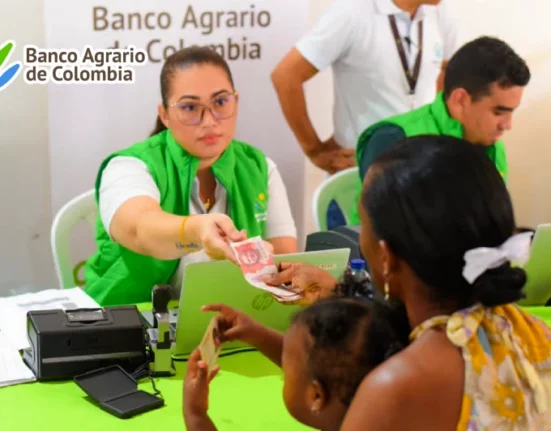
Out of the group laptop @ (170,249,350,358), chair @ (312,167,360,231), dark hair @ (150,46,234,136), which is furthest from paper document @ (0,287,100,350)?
chair @ (312,167,360,231)

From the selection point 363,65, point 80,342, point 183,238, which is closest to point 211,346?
point 80,342

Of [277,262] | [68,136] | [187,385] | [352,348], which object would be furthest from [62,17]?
[352,348]

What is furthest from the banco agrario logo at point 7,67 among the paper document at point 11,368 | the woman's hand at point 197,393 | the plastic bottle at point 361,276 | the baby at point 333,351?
the baby at point 333,351

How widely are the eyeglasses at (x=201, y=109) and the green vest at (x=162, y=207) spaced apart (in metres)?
0.09

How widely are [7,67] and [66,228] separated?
735 mm

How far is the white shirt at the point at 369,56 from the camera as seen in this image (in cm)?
372

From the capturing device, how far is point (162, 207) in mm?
2779

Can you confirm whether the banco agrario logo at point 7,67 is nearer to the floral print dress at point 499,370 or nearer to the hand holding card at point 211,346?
the hand holding card at point 211,346

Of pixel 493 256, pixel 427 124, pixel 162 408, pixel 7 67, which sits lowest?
pixel 162 408

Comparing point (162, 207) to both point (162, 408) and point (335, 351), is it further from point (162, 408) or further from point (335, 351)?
point (335, 351)

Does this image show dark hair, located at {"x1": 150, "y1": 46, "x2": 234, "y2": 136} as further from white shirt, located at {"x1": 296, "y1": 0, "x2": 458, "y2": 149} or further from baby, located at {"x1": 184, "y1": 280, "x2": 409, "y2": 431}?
baby, located at {"x1": 184, "y1": 280, "x2": 409, "y2": 431}

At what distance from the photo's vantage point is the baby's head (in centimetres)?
145

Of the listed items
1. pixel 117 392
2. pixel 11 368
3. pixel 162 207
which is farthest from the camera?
pixel 162 207

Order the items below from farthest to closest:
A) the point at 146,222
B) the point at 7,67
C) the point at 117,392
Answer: the point at 7,67 < the point at 146,222 < the point at 117,392
